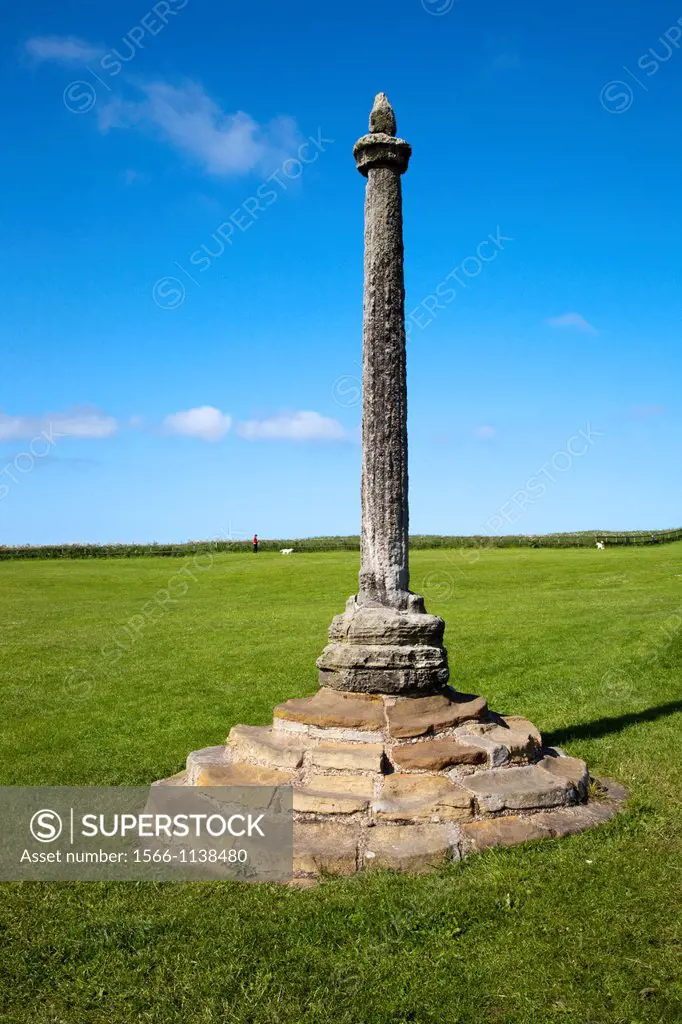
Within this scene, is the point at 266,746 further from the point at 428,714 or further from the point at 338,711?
the point at 428,714

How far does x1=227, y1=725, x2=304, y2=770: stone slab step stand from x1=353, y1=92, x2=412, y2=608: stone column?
5.00ft

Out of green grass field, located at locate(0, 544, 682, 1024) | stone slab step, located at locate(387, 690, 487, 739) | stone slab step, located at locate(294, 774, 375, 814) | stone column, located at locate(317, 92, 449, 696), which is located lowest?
green grass field, located at locate(0, 544, 682, 1024)

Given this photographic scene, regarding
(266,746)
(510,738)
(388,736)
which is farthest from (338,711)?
(510,738)

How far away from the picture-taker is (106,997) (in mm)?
4215

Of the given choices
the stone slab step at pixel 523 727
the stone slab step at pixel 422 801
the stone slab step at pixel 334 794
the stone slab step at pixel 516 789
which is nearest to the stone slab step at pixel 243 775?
the stone slab step at pixel 334 794

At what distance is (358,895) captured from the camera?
525cm

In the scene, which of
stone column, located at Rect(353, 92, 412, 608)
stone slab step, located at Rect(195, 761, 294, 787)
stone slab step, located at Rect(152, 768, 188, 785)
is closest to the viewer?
stone slab step, located at Rect(195, 761, 294, 787)

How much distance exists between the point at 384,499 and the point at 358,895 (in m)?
3.57

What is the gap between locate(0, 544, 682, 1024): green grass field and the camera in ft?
13.6

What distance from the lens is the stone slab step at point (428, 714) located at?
6.76 meters

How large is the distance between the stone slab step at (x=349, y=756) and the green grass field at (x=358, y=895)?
105cm

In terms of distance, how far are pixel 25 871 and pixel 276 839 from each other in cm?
201

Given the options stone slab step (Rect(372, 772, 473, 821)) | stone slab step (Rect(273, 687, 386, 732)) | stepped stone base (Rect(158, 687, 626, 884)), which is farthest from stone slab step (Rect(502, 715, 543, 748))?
stone slab step (Rect(273, 687, 386, 732))

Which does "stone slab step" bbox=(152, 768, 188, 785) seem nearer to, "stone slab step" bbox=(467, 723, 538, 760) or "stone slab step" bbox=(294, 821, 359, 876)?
"stone slab step" bbox=(294, 821, 359, 876)
